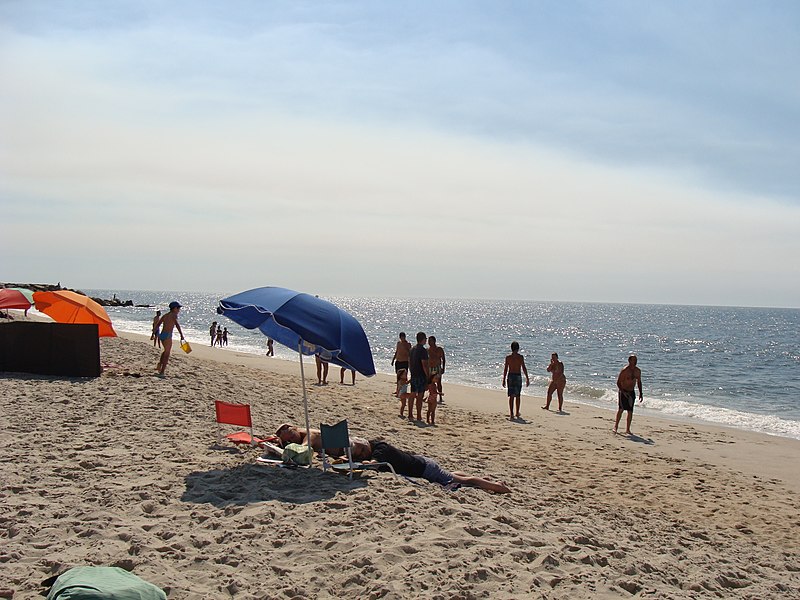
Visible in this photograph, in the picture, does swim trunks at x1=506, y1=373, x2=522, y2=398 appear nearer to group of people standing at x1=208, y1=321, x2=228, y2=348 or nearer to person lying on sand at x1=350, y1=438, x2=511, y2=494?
person lying on sand at x1=350, y1=438, x2=511, y2=494

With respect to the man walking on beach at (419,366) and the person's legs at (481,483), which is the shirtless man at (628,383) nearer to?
the man walking on beach at (419,366)

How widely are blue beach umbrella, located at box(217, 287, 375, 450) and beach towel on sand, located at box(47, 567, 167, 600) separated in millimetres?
2712

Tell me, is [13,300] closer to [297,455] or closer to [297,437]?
[297,437]

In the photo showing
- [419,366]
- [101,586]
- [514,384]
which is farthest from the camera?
[514,384]

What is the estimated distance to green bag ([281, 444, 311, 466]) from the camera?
6613 millimetres

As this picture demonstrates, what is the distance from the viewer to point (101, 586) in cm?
353

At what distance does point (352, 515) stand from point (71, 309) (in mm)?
9618

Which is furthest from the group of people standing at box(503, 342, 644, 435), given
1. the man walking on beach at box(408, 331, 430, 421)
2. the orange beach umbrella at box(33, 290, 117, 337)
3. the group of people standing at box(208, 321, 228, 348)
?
the group of people standing at box(208, 321, 228, 348)

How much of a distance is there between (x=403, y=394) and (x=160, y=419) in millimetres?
4830

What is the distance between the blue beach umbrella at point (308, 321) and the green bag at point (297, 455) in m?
0.18

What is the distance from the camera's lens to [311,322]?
20.4ft

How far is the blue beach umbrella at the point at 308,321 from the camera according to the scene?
6.13 meters

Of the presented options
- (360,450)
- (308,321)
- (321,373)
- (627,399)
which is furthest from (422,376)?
(321,373)

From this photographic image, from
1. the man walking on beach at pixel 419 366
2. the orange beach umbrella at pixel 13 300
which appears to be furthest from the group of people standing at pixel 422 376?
the orange beach umbrella at pixel 13 300
